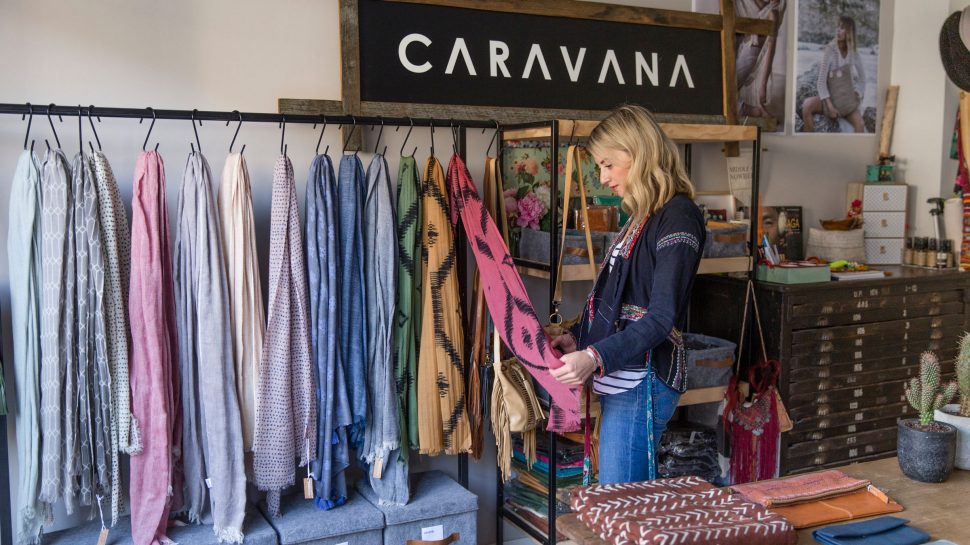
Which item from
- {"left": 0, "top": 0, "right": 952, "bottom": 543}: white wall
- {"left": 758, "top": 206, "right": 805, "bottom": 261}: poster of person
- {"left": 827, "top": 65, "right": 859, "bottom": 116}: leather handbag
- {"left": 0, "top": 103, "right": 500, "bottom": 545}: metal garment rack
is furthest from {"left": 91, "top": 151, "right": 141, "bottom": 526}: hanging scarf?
{"left": 827, "top": 65, "right": 859, "bottom": 116}: leather handbag

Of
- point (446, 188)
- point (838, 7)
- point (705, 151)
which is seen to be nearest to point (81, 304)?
point (446, 188)

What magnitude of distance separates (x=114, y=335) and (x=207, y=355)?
0.89ft

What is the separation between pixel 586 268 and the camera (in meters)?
3.16

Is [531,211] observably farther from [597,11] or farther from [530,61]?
[597,11]

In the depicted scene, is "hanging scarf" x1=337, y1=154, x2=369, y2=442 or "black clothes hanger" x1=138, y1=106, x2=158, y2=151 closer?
"black clothes hanger" x1=138, y1=106, x2=158, y2=151

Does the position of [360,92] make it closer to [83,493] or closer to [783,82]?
[83,493]

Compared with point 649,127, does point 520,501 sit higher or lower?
lower

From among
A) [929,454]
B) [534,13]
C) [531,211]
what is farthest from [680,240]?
[534,13]

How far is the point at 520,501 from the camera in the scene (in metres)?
3.44

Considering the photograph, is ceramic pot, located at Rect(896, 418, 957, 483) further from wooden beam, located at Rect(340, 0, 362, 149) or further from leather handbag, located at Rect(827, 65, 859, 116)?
leather handbag, located at Rect(827, 65, 859, 116)

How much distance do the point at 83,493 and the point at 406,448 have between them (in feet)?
3.29

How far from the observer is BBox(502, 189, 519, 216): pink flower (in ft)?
11.2

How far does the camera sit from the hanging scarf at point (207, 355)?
2.67 m

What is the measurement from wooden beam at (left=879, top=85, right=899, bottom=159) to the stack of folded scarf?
2.96m
